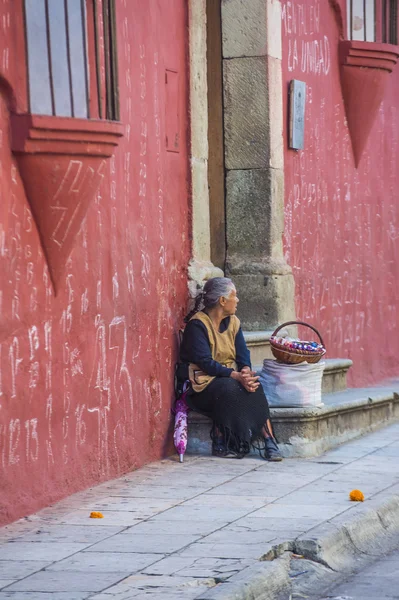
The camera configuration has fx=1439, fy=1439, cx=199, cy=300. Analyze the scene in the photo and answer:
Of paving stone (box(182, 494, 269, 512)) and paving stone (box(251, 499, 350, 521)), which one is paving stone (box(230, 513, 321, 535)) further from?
paving stone (box(182, 494, 269, 512))

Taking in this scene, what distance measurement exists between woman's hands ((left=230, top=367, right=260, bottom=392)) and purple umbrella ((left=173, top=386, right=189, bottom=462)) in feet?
1.31

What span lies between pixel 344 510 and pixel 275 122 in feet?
13.6

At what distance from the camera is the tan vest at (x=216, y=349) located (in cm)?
907

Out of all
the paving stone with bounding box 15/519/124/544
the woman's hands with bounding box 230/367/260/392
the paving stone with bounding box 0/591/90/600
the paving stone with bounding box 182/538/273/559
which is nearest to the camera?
the paving stone with bounding box 0/591/90/600

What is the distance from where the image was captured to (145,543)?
6.47 m

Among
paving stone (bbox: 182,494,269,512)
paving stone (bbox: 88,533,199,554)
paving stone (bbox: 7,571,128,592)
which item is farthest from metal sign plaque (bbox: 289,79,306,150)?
paving stone (bbox: 7,571,128,592)

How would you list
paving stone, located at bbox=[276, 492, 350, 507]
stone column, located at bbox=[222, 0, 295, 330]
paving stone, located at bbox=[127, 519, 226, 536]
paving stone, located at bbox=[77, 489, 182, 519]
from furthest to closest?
stone column, located at bbox=[222, 0, 295, 330] → paving stone, located at bbox=[276, 492, 350, 507] → paving stone, located at bbox=[77, 489, 182, 519] → paving stone, located at bbox=[127, 519, 226, 536]

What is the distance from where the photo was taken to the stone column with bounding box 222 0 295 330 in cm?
1053

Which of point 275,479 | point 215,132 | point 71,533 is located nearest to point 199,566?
point 71,533

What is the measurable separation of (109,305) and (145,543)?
204cm

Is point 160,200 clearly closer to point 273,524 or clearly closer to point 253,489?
point 253,489

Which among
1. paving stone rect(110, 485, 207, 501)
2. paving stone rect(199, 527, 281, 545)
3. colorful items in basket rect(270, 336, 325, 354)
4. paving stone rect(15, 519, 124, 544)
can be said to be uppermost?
colorful items in basket rect(270, 336, 325, 354)

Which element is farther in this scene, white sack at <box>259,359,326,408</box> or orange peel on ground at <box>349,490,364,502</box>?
white sack at <box>259,359,326,408</box>

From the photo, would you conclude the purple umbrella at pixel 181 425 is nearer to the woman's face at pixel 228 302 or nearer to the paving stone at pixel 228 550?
the woman's face at pixel 228 302
